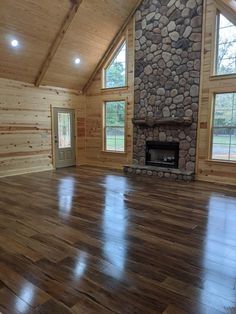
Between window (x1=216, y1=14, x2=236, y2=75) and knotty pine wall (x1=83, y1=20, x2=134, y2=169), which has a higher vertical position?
window (x1=216, y1=14, x2=236, y2=75)

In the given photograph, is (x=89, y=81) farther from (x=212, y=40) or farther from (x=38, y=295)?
(x=38, y=295)

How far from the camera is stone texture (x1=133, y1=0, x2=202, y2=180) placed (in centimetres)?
605

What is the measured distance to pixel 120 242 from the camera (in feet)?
9.52

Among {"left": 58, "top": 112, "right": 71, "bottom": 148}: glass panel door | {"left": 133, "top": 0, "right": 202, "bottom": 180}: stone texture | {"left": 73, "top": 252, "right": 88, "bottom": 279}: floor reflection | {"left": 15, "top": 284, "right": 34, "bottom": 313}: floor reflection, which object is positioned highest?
{"left": 133, "top": 0, "right": 202, "bottom": 180}: stone texture

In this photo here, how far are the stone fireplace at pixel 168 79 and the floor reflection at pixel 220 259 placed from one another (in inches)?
95.9

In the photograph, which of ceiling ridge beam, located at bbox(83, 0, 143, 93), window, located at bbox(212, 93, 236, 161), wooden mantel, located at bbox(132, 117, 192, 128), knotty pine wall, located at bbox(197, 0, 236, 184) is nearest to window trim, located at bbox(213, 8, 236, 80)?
knotty pine wall, located at bbox(197, 0, 236, 184)

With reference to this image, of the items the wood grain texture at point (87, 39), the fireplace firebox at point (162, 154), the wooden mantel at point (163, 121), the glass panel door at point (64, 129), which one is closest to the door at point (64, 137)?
the glass panel door at point (64, 129)

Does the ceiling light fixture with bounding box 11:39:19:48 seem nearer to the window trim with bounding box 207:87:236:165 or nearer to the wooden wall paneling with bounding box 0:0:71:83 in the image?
the wooden wall paneling with bounding box 0:0:71:83

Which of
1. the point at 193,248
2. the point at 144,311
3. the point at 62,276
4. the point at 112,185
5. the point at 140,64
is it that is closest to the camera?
the point at 144,311

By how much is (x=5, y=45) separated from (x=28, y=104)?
1652mm

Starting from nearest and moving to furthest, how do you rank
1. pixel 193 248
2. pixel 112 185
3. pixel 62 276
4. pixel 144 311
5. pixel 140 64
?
pixel 144 311
pixel 62 276
pixel 193 248
pixel 112 185
pixel 140 64

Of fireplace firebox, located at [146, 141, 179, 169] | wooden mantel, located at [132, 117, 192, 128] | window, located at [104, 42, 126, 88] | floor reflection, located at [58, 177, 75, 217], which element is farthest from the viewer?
window, located at [104, 42, 126, 88]

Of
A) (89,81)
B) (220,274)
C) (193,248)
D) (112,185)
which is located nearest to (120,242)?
(193,248)

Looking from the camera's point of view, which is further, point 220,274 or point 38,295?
point 220,274
